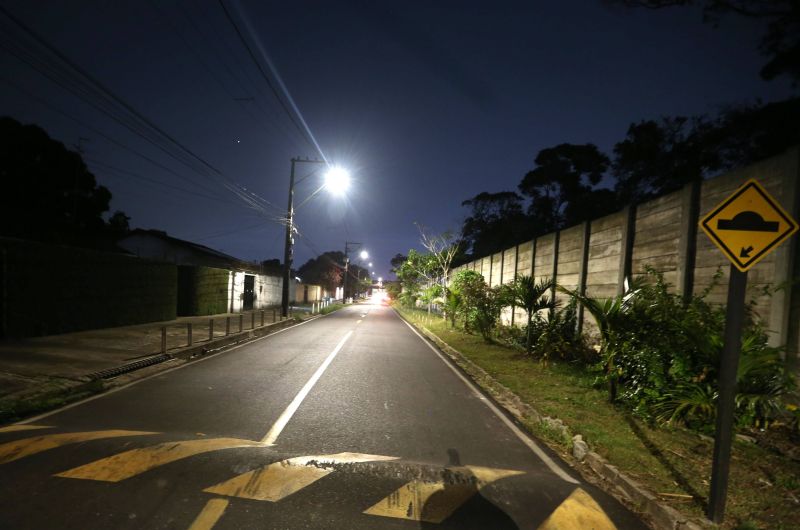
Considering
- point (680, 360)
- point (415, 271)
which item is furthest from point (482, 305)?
point (415, 271)

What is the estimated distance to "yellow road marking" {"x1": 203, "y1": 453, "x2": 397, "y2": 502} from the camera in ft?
12.2

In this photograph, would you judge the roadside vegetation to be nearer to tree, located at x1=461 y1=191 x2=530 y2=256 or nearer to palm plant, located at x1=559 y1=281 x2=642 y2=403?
palm plant, located at x1=559 y1=281 x2=642 y2=403

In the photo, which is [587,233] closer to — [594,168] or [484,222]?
[594,168]

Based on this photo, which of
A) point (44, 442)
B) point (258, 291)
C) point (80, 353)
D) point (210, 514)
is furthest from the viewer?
point (258, 291)

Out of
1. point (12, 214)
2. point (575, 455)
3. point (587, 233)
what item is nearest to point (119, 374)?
point (575, 455)

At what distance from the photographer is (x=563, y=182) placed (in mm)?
43719

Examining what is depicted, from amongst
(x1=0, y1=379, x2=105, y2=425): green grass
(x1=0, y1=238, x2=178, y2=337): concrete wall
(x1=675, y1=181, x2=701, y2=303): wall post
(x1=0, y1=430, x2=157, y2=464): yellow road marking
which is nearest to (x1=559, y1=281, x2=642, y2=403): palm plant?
(x1=675, y1=181, x2=701, y2=303): wall post

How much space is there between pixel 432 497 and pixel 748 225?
356 cm

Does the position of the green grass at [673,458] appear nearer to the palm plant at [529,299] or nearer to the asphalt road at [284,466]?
the asphalt road at [284,466]

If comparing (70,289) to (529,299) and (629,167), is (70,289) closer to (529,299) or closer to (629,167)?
(529,299)

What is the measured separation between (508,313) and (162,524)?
1522 cm

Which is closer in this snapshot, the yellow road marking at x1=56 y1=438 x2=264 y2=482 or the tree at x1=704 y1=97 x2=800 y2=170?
the yellow road marking at x1=56 y1=438 x2=264 y2=482

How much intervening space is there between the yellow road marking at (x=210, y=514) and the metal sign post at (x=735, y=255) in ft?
12.9

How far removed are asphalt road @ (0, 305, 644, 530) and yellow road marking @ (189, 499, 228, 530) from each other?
0.5 inches
